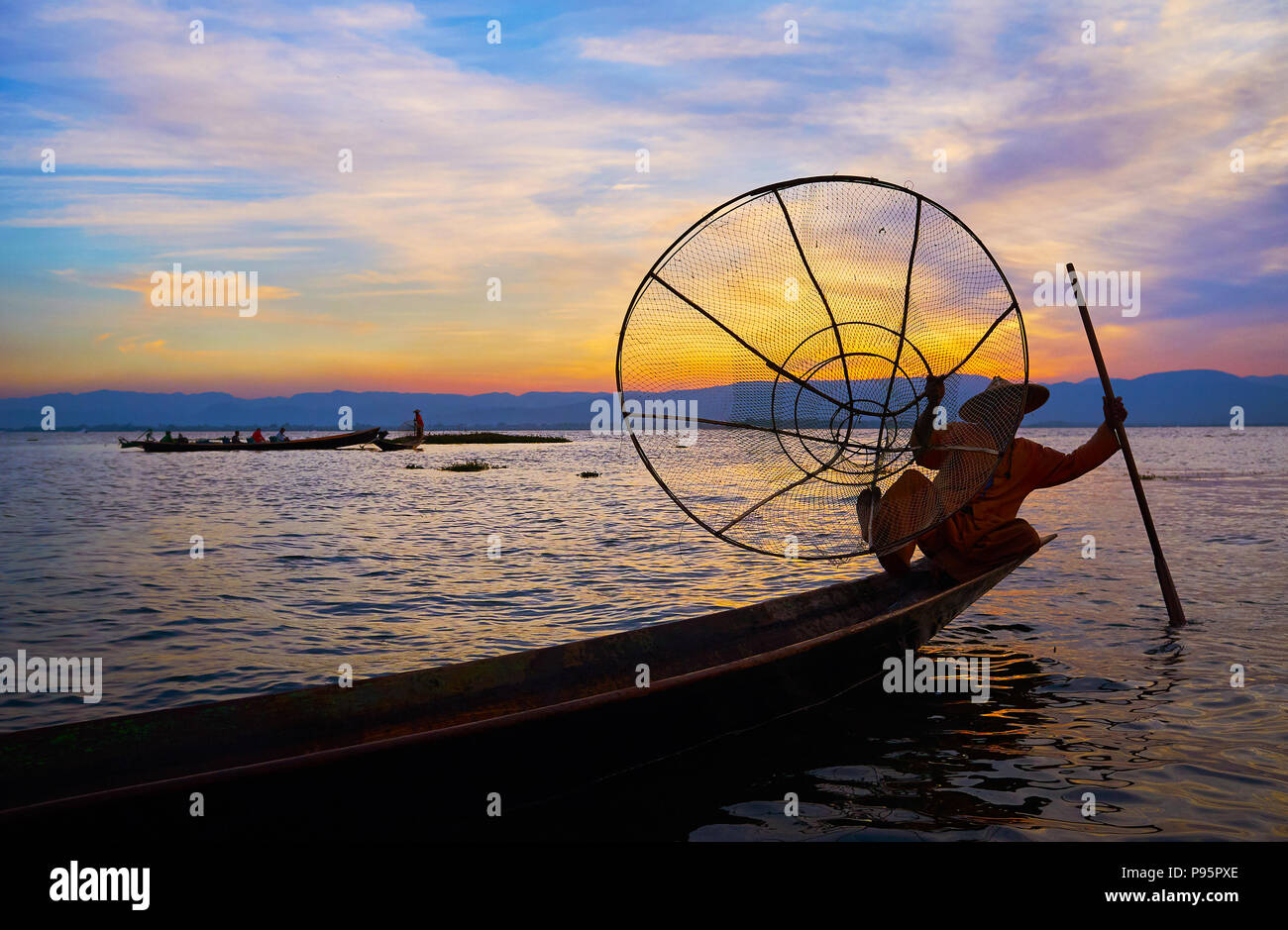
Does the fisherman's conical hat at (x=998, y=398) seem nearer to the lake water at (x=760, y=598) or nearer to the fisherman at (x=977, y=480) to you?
the fisherman at (x=977, y=480)

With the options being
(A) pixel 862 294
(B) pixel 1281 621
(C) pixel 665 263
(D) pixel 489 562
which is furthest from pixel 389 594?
(B) pixel 1281 621

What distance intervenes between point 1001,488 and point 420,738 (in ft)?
15.5

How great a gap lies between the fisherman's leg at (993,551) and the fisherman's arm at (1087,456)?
0.39m

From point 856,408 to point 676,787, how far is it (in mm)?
3538

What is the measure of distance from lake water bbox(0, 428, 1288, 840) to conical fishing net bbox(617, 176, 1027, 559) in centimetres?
151

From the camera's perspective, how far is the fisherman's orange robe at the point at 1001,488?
5867 millimetres

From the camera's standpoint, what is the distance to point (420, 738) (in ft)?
9.41

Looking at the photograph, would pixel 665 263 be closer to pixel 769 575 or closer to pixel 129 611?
pixel 769 575

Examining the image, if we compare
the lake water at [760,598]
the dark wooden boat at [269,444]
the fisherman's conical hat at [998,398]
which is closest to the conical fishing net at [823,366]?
the fisherman's conical hat at [998,398]

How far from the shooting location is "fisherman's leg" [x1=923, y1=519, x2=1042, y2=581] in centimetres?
594

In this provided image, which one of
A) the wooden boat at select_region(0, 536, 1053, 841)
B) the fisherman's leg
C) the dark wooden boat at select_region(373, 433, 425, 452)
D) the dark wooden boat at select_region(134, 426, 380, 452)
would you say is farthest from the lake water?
the dark wooden boat at select_region(373, 433, 425, 452)

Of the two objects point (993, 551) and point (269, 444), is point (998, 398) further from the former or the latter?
point (269, 444)

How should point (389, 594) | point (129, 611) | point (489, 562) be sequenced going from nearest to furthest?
1. point (129, 611)
2. point (389, 594)
3. point (489, 562)

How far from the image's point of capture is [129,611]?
7.62 metres
